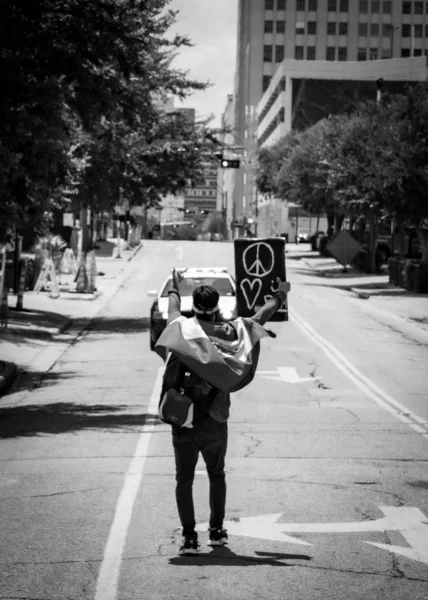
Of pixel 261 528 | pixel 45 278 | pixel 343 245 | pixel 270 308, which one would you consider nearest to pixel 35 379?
pixel 261 528

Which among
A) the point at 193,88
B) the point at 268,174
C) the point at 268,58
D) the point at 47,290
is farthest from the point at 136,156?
the point at 268,58

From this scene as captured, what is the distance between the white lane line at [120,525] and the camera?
272 inches

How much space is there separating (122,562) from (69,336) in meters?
20.5

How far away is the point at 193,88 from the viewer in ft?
106

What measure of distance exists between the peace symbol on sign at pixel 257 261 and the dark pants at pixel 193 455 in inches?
175

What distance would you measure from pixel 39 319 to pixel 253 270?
62.3 ft

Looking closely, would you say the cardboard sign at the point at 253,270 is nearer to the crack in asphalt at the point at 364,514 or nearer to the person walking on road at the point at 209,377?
the crack in asphalt at the point at 364,514

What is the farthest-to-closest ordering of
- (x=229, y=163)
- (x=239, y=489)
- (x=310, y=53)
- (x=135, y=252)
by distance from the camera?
(x=310, y=53) < (x=135, y=252) < (x=229, y=163) < (x=239, y=489)

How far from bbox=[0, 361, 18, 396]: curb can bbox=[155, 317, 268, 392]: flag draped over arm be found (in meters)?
10.7

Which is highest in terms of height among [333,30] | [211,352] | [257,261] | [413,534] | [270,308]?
[333,30]

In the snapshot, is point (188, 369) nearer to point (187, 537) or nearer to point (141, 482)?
point (187, 537)

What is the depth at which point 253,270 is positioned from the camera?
39.6 ft

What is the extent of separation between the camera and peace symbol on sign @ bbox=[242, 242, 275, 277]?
12000 mm

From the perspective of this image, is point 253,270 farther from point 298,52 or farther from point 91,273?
point 298,52
